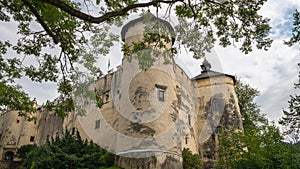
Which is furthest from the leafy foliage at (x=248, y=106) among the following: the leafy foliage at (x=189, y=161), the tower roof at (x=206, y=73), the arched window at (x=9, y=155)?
the arched window at (x=9, y=155)

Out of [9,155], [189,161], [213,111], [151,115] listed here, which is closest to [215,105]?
[213,111]

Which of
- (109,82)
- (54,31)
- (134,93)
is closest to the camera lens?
(54,31)

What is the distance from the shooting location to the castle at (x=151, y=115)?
1869 centimetres

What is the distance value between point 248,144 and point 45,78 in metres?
9.45

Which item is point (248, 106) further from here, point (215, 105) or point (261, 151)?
point (261, 151)

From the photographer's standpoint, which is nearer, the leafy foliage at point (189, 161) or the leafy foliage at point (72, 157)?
the leafy foliage at point (72, 157)

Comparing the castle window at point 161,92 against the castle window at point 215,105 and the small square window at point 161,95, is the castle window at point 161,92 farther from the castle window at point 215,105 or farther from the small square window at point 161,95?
the castle window at point 215,105

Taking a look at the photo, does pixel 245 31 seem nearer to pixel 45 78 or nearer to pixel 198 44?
pixel 198 44

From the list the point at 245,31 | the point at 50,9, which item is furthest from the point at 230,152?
the point at 50,9

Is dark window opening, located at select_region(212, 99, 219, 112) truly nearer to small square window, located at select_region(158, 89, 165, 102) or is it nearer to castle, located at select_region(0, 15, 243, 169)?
castle, located at select_region(0, 15, 243, 169)

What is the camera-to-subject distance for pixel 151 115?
1975 cm

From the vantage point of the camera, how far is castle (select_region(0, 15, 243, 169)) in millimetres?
18688

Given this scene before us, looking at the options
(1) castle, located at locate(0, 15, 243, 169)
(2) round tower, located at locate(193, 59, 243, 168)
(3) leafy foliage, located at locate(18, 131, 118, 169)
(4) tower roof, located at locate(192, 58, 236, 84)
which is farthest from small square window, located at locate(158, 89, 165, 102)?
(4) tower roof, located at locate(192, 58, 236, 84)

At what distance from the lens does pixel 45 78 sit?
10.8 metres
